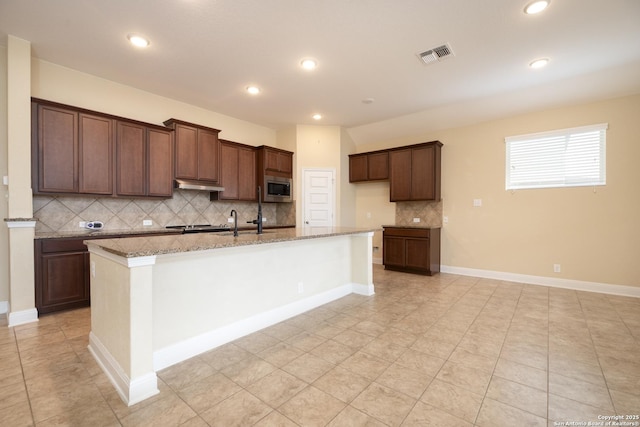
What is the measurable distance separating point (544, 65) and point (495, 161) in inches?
66.8

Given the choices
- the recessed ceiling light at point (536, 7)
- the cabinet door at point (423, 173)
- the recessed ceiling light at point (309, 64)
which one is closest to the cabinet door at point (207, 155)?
the recessed ceiling light at point (309, 64)

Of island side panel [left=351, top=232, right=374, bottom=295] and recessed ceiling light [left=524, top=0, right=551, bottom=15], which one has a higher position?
recessed ceiling light [left=524, top=0, right=551, bottom=15]

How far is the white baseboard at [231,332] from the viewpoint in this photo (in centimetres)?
209

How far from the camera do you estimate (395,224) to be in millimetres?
5930

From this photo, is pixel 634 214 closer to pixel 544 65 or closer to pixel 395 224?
pixel 544 65

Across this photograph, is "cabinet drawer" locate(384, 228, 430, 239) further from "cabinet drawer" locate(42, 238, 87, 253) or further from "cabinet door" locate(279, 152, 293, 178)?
"cabinet drawer" locate(42, 238, 87, 253)

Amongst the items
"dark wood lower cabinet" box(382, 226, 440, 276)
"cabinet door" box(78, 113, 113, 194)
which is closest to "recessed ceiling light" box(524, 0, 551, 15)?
"dark wood lower cabinet" box(382, 226, 440, 276)

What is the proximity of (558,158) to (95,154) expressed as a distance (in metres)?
6.57

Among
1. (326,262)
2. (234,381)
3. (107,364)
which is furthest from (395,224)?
(107,364)

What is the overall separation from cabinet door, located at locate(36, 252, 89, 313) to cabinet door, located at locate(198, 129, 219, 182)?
196 centimetres

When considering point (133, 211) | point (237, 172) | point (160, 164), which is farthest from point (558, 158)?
point (133, 211)

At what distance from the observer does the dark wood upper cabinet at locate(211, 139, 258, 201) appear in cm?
497

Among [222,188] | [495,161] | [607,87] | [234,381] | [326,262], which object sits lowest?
[234,381]

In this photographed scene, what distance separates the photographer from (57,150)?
3.24m
